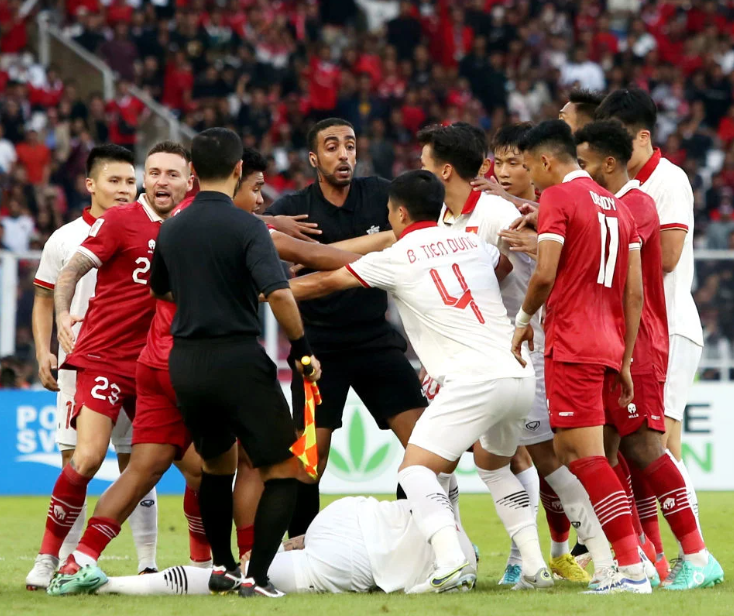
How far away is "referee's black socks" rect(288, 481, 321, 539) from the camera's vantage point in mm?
7641

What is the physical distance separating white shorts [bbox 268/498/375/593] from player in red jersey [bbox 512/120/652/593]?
1.14 meters

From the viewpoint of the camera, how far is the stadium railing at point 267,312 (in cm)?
1360

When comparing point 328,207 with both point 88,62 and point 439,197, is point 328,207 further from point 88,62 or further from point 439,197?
point 88,62

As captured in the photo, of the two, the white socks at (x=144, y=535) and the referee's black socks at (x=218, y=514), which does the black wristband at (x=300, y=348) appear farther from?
the white socks at (x=144, y=535)

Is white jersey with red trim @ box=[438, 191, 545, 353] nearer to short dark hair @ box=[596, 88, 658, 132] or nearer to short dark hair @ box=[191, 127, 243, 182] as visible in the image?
short dark hair @ box=[596, 88, 658, 132]

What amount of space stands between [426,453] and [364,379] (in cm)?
141

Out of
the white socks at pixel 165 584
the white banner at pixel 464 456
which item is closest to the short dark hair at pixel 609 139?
Answer: the white socks at pixel 165 584

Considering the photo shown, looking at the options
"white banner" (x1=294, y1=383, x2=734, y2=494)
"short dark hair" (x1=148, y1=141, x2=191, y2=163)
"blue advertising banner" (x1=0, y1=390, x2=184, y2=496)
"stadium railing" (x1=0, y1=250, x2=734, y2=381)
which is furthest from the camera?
"stadium railing" (x1=0, y1=250, x2=734, y2=381)

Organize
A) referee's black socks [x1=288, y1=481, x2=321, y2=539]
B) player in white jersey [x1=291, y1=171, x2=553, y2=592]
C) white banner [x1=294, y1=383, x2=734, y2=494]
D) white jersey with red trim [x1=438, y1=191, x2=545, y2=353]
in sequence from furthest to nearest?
1. white banner [x1=294, y1=383, x2=734, y2=494]
2. referee's black socks [x1=288, y1=481, x2=321, y2=539]
3. white jersey with red trim [x1=438, y1=191, x2=545, y2=353]
4. player in white jersey [x1=291, y1=171, x2=553, y2=592]

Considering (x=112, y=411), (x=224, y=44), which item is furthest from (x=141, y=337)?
(x=224, y=44)

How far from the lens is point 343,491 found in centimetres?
1259

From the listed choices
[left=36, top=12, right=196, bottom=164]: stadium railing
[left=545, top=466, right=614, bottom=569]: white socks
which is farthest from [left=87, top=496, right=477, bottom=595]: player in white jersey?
[left=36, top=12, right=196, bottom=164]: stadium railing

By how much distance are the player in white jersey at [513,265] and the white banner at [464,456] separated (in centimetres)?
540

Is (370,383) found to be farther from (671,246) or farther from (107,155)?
(107,155)
